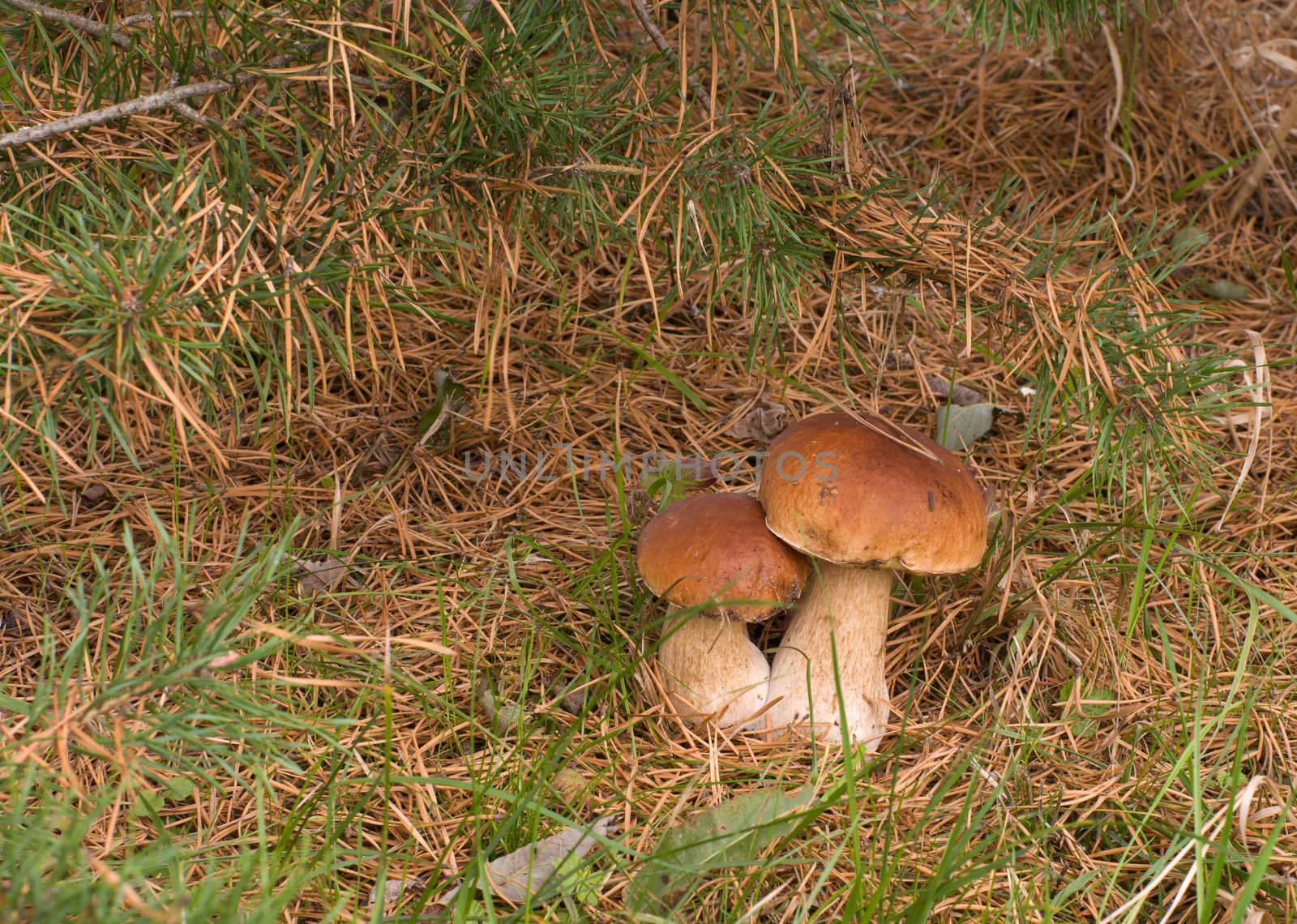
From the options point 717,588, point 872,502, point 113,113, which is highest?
point 113,113

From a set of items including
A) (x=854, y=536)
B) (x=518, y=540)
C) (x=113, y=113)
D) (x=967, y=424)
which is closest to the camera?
(x=113, y=113)

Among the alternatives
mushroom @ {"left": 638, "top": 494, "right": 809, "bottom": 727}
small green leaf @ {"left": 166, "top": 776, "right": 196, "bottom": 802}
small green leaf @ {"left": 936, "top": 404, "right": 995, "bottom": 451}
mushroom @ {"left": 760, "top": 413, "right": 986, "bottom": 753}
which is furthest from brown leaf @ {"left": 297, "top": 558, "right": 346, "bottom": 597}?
small green leaf @ {"left": 936, "top": 404, "right": 995, "bottom": 451}

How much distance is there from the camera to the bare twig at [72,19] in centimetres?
139

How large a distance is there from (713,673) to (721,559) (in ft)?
0.77

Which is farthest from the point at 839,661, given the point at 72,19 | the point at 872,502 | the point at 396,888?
the point at 72,19

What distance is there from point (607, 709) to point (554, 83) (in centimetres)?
92

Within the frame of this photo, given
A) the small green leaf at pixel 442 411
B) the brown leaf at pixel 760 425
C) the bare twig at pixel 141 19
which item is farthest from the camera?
the brown leaf at pixel 760 425

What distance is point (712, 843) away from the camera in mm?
1405

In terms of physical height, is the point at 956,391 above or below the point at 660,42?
below

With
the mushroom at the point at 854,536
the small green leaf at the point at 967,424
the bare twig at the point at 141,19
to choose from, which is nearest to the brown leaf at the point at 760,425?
the small green leaf at the point at 967,424

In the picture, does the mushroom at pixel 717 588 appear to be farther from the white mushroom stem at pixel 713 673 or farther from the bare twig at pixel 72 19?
the bare twig at pixel 72 19

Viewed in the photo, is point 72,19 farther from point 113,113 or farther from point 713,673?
point 713,673

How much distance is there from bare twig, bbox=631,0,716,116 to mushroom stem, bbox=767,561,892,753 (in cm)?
77

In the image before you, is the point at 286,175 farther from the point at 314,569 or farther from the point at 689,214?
the point at 314,569
